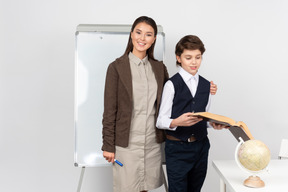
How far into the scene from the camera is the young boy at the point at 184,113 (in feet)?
5.26

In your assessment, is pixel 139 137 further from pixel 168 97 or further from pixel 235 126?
pixel 235 126

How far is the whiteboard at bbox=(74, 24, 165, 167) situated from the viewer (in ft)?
6.91

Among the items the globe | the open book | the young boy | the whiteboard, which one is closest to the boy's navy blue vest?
the young boy

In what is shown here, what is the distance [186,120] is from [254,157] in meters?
0.39

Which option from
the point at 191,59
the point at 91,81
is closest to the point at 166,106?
the point at 191,59

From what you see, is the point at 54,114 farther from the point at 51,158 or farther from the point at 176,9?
the point at 176,9

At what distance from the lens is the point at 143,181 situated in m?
1.73

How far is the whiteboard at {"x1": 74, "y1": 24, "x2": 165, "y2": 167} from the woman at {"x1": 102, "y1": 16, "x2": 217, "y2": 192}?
43 centimetres

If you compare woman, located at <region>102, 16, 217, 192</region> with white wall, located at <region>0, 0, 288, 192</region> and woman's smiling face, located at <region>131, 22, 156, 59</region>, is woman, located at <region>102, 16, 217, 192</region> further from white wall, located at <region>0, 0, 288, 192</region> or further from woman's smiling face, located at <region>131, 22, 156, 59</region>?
white wall, located at <region>0, 0, 288, 192</region>

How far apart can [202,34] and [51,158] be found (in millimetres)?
1569

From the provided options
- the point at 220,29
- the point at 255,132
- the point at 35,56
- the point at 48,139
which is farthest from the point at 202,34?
the point at 48,139

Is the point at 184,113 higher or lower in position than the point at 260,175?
higher

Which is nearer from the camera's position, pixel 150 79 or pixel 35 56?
pixel 150 79

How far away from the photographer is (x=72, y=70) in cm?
251
